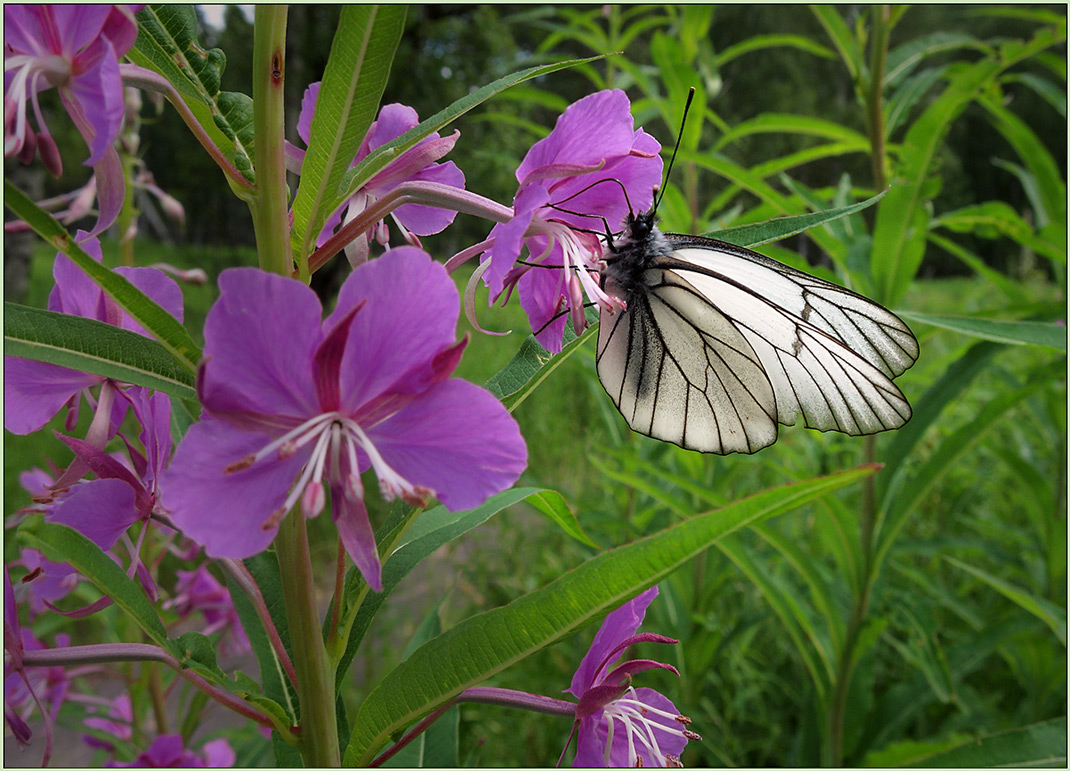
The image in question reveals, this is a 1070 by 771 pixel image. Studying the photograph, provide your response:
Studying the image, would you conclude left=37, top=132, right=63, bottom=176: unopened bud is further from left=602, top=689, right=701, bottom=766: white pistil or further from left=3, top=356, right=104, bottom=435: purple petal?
left=602, top=689, right=701, bottom=766: white pistil

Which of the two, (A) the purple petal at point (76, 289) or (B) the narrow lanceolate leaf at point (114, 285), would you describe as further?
(A) the purple petal at point (76, 289)

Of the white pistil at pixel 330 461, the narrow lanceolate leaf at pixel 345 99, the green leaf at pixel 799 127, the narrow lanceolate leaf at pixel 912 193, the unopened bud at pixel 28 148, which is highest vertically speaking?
the green leaf at pixel 799 127

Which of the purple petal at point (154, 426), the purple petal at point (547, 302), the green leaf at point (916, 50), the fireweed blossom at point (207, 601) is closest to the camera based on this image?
the purple petal at point (154, 426)


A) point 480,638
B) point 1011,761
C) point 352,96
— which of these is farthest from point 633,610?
point 1011,761

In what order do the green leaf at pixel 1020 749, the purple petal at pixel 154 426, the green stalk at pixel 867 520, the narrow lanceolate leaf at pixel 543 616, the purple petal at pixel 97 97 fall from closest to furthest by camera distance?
the purple petal at pixel 97 97 → the narrow lanceolate leaf at pixel 543 616 → the purple petal at pixel 154 426 → the green leaf at pixel 1020 749 → the green stalk at pixel 867 520

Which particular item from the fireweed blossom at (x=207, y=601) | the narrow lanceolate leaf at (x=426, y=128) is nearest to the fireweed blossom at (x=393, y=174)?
the narrow lanceolate leaf at (x=426, y=128)

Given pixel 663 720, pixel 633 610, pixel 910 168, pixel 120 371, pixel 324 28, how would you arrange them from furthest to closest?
pixel 324 28
pixel 910 168
pixel 663 720
pixel 633 610
pixel 120 371

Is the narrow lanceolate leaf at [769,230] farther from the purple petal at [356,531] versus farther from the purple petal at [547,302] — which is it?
the purple petal at [356,531]

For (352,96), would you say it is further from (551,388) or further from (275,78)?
(551,388)
